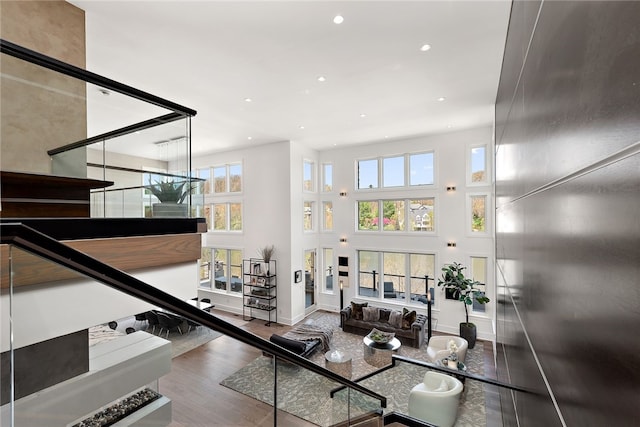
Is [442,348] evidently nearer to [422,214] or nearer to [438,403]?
[438,403]

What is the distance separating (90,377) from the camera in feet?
5.93

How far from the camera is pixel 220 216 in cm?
1125

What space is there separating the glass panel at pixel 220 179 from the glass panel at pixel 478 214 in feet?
28.5

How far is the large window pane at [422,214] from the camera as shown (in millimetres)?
8898

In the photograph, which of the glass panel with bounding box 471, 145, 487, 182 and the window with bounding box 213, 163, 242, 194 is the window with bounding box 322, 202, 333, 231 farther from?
the glass panel with bounding box 471, 145, 487, 182

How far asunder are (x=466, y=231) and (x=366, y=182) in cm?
356

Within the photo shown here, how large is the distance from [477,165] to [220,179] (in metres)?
→ 9.05

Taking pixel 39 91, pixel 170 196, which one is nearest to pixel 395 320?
pixel 170 196

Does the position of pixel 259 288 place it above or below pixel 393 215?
below

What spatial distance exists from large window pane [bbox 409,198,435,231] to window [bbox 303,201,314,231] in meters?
3.57

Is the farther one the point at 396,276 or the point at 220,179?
the point at 220,179

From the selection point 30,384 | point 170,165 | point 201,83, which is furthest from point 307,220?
point 30,384

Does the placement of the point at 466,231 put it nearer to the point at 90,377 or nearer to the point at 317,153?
the point at 317,153

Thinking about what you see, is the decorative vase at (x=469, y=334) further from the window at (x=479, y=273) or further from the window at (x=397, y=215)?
the window at (x=397, y=215)
